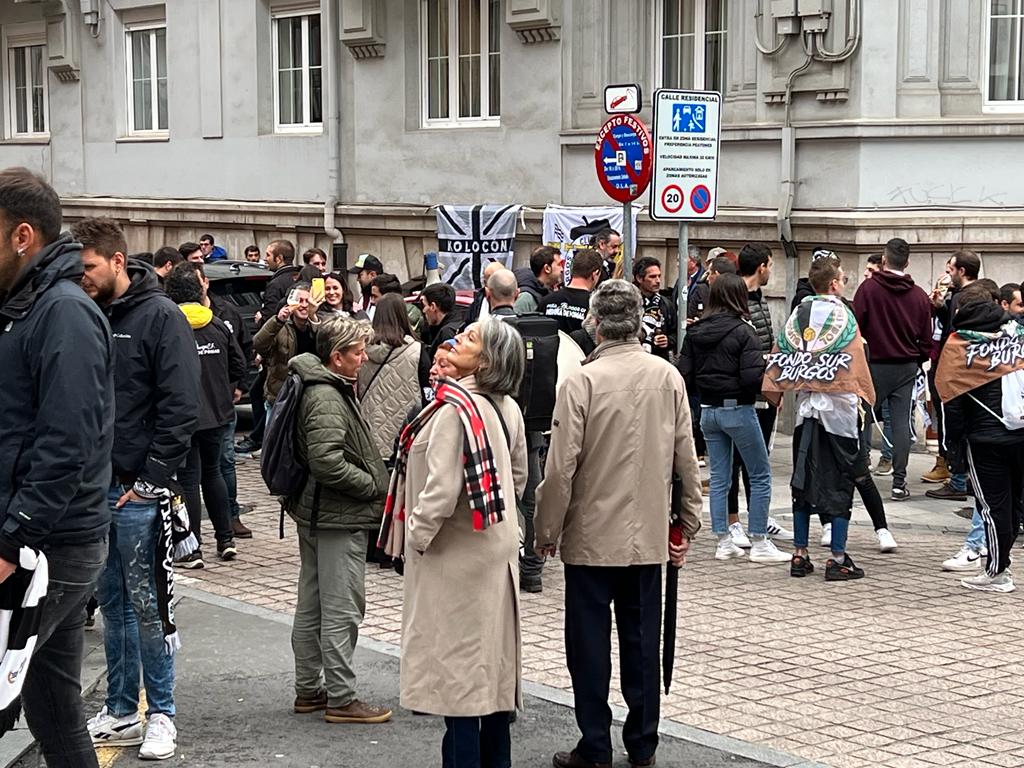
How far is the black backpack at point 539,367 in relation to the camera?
30.8 feet

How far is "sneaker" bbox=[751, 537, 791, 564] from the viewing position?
10.7m

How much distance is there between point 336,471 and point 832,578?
415 cm

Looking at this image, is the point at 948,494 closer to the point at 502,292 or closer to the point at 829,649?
the point at 502,292

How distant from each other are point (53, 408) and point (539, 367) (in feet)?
15.7

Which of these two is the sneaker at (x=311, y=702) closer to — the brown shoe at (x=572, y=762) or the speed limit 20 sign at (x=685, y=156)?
the brown shoe at (x=572, y=762)

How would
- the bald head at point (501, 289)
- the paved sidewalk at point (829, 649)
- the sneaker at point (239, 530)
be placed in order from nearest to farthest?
the paved sidewalk at point (829, 649) < the bald head at point (501, 289) < the sneaker at point (239, 530)

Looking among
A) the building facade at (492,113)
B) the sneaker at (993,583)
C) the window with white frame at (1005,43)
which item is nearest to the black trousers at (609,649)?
the sneaker at (993,583)

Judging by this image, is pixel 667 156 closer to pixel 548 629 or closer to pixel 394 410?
pixel 394 410

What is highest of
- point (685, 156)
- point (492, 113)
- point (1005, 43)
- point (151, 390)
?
point (1005, 43)

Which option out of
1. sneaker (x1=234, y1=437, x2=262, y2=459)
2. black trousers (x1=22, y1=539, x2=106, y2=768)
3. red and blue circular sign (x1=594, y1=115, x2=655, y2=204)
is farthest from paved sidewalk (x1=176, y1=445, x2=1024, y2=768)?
sneaker (x1=234, y1=437, x2=262, y2=459)

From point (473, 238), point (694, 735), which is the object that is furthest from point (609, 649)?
point (473, 238)

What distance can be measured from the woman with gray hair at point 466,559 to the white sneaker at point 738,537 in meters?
5.00

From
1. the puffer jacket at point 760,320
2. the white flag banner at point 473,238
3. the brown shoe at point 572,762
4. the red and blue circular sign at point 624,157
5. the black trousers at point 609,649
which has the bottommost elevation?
the brown shoe at point 572,762

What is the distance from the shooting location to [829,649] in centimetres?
834
